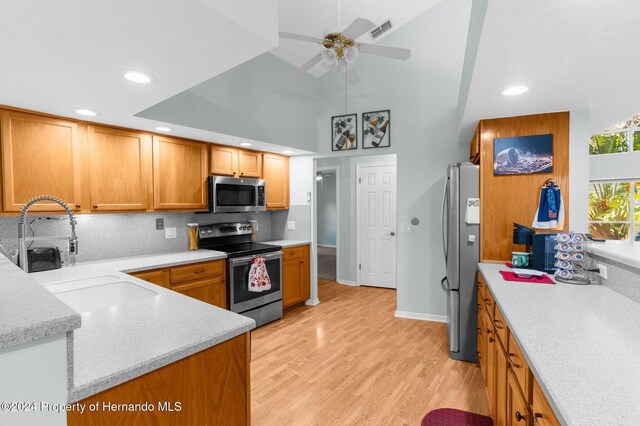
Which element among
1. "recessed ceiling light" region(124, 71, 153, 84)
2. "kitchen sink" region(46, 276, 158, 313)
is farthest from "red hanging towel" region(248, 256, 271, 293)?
"recessed ceiling light" region(124, 71, 153, 84)

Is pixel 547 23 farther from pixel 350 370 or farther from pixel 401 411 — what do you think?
pixel 350 370

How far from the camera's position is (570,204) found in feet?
7.95

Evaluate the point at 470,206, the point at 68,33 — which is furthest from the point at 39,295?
the point at 470,206

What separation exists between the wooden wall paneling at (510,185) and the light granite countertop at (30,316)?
2766 millimetres

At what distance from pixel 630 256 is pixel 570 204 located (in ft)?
3.06

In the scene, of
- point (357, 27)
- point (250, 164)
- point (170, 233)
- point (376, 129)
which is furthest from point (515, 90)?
point (170, 233)

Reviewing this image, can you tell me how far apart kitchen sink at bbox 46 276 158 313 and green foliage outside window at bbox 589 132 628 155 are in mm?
7591

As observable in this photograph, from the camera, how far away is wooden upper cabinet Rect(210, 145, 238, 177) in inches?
135

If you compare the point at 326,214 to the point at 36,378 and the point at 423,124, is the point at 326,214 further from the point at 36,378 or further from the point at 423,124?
the point at 36,378

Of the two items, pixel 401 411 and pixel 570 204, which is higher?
pixel 570 204

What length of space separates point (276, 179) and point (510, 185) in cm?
270

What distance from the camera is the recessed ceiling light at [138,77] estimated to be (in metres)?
1.60

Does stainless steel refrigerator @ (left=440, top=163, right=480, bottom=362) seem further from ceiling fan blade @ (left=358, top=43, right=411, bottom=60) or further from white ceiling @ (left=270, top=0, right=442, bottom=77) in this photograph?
white ceiling @ (left=270, top=0, right=442, bottom=77)

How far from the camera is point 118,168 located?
2729mm
